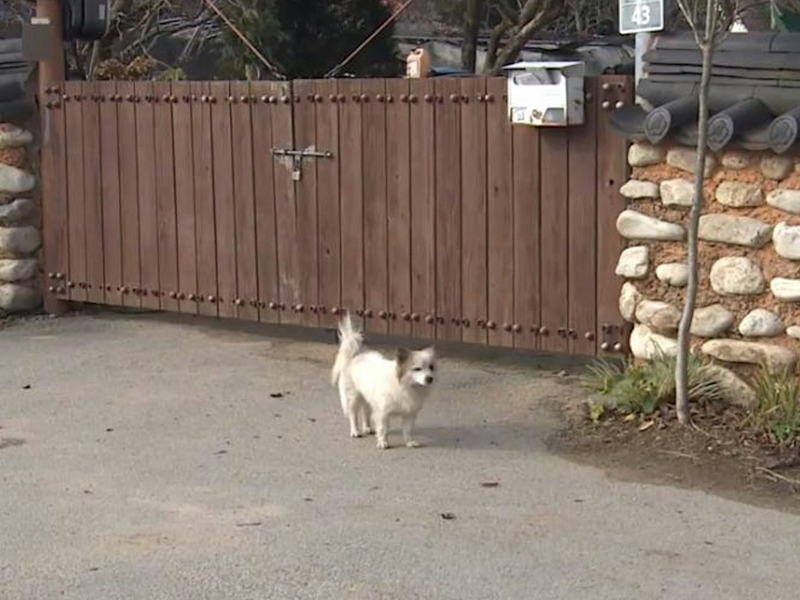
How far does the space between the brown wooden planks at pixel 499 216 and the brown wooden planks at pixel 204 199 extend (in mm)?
2231

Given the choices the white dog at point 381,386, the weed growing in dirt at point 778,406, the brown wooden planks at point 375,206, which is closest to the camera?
the weed growing in dirt at point 778,406

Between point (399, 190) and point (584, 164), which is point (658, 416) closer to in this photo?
point (584, 164)

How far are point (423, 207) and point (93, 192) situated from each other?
9.41 feet

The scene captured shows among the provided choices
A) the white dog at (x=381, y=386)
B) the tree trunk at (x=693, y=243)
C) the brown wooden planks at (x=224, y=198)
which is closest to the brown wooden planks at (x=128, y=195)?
the brown wooden planks at (x=224, y=198)

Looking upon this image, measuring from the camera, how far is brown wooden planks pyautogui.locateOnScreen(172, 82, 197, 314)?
10430 mm

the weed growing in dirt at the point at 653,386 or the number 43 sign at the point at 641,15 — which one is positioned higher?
the number 43 sign at the point at 641,15

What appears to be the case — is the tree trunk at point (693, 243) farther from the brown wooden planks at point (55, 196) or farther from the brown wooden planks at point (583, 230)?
the brown wooden planks at point (55, 196)

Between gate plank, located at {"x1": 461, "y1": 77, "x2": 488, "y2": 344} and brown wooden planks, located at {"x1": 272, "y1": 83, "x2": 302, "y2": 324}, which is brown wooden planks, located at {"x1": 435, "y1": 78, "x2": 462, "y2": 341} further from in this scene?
brown wooden planks, located at {"x1": 272, "y1": 83, "x2": 302, "y2": 324}

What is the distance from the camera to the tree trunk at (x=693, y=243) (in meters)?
7.31

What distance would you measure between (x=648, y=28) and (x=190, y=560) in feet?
12.1

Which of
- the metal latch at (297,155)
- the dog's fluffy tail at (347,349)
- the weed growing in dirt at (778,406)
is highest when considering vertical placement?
the metal latch at (297,155)

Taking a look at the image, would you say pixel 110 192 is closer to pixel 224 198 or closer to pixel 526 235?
pixel 224 198

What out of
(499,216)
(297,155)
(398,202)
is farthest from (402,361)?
(297,155)

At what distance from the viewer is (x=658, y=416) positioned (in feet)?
25.3
